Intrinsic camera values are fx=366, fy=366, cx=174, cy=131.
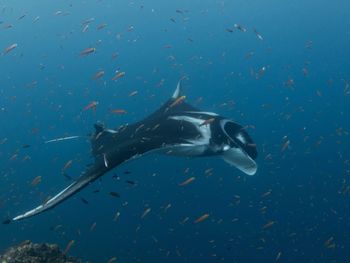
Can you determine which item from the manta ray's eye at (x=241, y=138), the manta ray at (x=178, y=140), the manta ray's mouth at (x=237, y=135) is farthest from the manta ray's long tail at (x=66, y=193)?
the manta ray's eye at (x=241, y=138)

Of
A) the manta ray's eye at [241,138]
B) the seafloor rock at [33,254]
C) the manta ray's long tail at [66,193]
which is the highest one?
the manta ray's long tail at [66,193]

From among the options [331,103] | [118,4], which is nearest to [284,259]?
[331,103]

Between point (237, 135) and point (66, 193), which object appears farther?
point (237, 135)

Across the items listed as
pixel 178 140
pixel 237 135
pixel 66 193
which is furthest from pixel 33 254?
pixel 237 135

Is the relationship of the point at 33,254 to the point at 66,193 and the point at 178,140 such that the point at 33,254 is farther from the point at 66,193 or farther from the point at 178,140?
the point at 178,140

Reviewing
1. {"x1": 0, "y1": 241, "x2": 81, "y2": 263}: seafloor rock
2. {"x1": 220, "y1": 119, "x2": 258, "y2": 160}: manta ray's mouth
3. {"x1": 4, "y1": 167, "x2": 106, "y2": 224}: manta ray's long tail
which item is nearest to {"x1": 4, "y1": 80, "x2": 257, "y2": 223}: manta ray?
{"x1": 220, "y1": 119, "x2": 258, "y2": 160}: manta ray's mouth

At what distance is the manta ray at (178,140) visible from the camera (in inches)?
228

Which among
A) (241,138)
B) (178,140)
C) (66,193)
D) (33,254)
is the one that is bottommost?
(33,254)

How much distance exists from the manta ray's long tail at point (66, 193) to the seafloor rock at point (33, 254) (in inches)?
15.8

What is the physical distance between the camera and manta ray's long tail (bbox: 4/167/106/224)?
4438 mm

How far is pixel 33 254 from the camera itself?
4.78 meters

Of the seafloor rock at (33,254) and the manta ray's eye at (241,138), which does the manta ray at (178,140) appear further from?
the seafloor rock at (33,254)

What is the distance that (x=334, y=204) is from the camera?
13797 millimetres

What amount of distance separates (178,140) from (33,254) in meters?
2.79
